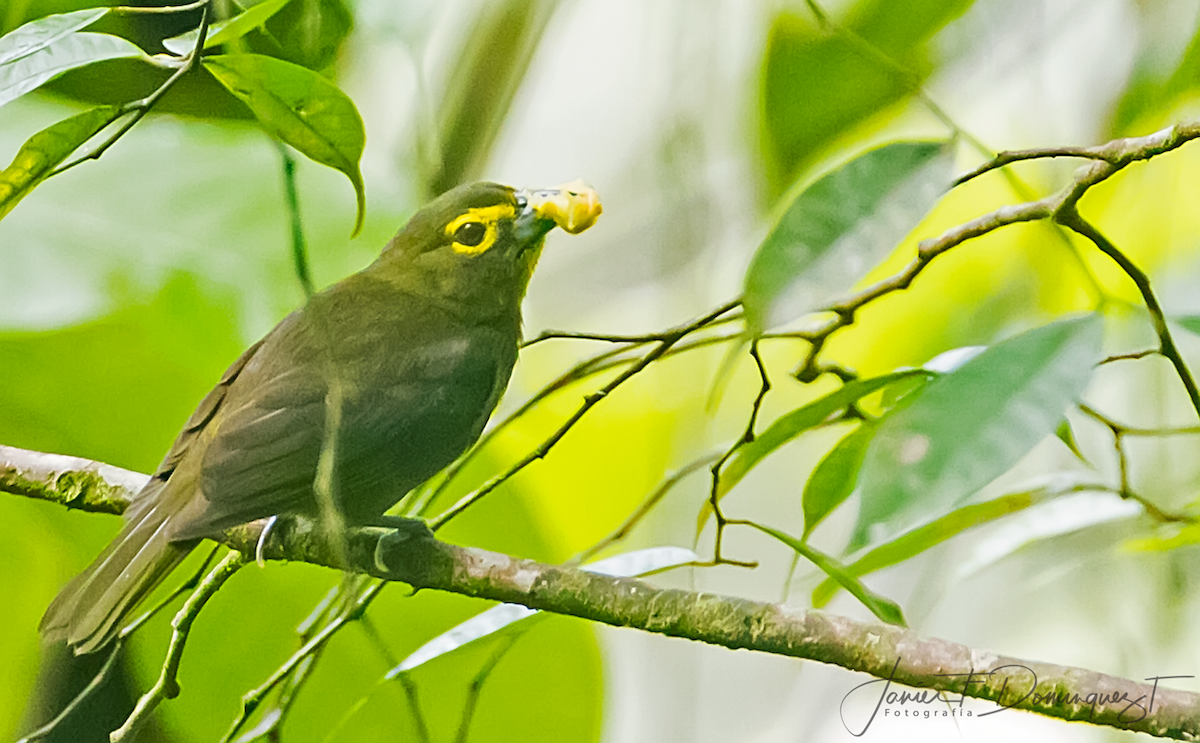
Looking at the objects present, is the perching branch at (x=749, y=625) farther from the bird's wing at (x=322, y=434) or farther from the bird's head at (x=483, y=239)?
the bird's head at (x=483, y=239)

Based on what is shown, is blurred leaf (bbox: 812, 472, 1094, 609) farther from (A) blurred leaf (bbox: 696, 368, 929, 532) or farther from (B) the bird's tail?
(B) the bird's tail

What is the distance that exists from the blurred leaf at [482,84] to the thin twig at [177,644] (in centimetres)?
33

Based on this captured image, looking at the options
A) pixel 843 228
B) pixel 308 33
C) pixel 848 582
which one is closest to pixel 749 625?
pixel 848 582

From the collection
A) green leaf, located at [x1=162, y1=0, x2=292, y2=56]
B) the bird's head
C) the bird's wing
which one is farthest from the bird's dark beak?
green leaf, located at [x1=162, y1=0, x2=292, y2=56]

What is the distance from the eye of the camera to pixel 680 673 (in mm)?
739

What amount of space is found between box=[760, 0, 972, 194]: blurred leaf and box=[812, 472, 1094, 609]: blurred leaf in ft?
0.89

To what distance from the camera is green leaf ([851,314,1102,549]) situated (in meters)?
0.61

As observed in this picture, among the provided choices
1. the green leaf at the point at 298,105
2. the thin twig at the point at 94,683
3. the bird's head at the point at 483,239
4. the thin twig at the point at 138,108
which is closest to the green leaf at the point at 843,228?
the bird's head at the point at 483,239

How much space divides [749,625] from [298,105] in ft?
1.55

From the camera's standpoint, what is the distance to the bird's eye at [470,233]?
2.48 ft

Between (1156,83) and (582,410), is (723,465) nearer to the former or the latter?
(582,410)

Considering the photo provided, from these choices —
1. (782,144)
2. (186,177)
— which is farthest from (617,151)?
(186,177)

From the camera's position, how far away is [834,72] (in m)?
0.75

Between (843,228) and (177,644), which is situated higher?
(843,228)
